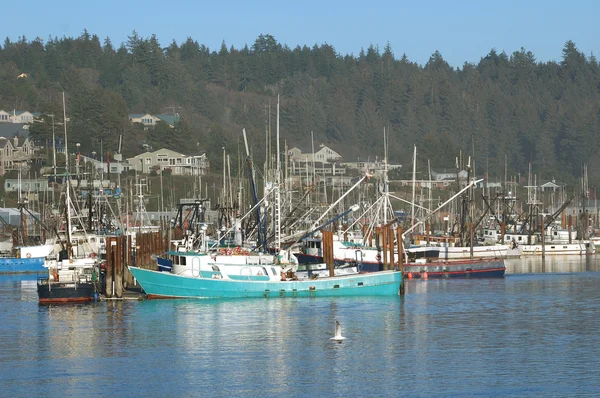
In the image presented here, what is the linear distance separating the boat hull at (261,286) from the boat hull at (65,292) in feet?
9.96

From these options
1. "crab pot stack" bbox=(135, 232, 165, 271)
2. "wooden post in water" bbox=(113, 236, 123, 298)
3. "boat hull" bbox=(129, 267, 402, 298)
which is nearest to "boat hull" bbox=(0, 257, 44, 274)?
"crab pot stack" bbox=(135, 232, 165, 271)

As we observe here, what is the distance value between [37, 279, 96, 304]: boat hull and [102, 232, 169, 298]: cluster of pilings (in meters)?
1.35

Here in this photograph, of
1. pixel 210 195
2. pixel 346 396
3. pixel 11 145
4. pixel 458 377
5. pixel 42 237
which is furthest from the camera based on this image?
pixel 11 145

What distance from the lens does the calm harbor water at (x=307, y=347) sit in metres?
48.8

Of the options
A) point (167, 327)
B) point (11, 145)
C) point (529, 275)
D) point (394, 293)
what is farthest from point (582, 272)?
point (11, 145)

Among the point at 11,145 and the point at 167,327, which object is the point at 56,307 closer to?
the point at 167,327

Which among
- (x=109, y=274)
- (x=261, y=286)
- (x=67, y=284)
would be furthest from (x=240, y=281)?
(x=67, y=284)

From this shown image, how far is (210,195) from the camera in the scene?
180750 mm

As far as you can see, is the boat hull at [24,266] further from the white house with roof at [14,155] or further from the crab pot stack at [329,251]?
the white house with roof at [14,155]

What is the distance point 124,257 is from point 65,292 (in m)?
5.30

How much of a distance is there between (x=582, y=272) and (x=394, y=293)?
111 feet

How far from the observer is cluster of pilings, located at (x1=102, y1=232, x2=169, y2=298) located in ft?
244

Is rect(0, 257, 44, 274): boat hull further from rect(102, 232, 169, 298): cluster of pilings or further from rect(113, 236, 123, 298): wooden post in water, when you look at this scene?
rect(113, 236, 123, 298): wooden post in water

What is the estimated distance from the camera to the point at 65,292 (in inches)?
Answer: 2980
